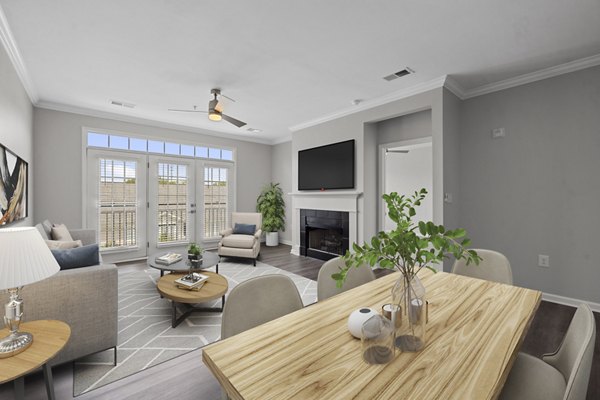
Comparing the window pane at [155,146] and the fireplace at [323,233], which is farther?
the window pane at [155,146]

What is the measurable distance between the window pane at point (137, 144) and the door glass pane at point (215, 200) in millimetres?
1247

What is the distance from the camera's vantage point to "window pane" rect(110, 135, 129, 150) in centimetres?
480

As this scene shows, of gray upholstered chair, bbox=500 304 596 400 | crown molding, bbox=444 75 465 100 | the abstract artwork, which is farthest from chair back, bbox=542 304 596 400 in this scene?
the abstract artwork

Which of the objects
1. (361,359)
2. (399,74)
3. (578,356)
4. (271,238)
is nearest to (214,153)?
(271,238)

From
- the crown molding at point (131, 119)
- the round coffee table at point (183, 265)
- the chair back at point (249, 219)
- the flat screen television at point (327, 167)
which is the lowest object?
the round coffee table at point (183, 265)

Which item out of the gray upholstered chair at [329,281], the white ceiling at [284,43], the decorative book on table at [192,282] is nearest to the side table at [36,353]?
the decorative book on table at [192,282]

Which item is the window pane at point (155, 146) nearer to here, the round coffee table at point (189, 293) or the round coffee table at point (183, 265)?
the round coffee table at point (183, 265)

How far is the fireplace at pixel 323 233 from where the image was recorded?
184 inches

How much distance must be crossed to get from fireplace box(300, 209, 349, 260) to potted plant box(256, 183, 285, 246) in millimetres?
1128

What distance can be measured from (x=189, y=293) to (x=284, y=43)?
2.52 meters

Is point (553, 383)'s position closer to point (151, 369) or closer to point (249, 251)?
point (151, 369)

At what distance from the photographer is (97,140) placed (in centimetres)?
466

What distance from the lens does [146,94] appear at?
3797 mm

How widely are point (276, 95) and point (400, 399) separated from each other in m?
3.78
